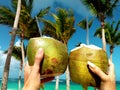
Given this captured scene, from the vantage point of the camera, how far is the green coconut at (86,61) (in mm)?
1849

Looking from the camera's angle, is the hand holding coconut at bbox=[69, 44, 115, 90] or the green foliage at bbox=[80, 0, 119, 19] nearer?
the hand holding coconut at bbox=[69, 44, 115, 90]

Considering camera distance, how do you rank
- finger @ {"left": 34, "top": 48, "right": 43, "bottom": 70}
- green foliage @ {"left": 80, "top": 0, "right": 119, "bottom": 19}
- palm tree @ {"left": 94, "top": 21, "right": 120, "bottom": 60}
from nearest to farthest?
1. finger @ {"left": 34, "top": 48, "right": 43, "bottom": 70}
2. green foliage @ {"left": 80, "top": 0, "right": 119, "bottom": 19}
3. palm tree @ {"left": 94, "top": 21, "right": 120, "bottom": 60}

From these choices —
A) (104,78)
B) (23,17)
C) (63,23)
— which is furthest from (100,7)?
(104,78)

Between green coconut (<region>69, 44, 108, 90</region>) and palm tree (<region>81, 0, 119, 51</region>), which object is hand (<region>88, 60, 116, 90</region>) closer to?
green coconut (<region>69, 44, 108, 90</region>)

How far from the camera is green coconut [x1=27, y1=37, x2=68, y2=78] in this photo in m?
1.82

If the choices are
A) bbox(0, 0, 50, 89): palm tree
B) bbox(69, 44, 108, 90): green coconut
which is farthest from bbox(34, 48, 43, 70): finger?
bbox(0, 0, 50, 89): palm tree

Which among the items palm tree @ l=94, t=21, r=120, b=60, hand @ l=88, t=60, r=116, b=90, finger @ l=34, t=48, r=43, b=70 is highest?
palm tree @ l=94, t=21, r=120, b=60

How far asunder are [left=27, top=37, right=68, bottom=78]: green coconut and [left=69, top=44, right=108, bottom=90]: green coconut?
6cm

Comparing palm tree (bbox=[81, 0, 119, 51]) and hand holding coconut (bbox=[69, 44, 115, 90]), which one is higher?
palm tree (bbox=[81, 0, 119, 51])

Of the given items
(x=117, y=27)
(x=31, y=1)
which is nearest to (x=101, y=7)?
(x=31, y=1)

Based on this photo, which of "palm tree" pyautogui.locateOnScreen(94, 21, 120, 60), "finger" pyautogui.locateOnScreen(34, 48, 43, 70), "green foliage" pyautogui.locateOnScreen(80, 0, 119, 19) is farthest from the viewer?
"palm tree" pyautogui.locateOnScreen(94, 21, 120, 60)

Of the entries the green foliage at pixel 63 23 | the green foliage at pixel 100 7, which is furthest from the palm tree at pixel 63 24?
the green foliage at pixel 100 7

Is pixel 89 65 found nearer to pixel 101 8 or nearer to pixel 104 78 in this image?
pixel 104 78

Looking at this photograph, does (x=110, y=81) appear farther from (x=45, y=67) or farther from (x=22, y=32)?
(x=22, y=32)
